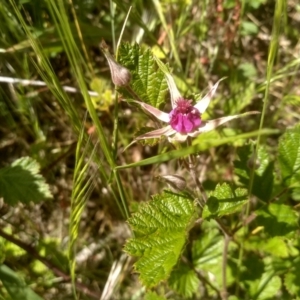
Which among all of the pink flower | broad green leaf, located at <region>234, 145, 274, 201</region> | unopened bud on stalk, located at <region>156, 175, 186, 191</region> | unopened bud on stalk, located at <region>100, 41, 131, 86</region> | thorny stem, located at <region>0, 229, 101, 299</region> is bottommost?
thorny stem, located at <region>0, 229, 101, 299</region>

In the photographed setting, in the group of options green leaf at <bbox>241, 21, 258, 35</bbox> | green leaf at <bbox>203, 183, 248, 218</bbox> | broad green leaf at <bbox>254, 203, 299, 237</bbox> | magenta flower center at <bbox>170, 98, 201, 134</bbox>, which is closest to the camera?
magenta flower center at <bbox>170, 98, 201, 134</bbox>

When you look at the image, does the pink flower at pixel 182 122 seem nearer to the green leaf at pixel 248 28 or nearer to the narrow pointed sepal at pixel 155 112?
the narrow pointed sepal at pixel 155 112

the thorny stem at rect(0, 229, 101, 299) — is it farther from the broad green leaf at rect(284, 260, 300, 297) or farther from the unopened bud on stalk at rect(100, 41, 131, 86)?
the unopened bud on stalk at rect(100, 41, 131, 86)

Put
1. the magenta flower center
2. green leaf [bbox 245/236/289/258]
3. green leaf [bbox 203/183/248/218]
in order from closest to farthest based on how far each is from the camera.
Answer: the magenta flower center, green leaf [bbox 203/183/248/218], green leaf [bbox 245/236/289/258]

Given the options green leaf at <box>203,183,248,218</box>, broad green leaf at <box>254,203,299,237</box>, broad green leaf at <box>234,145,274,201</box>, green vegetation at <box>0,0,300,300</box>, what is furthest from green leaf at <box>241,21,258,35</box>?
green leaf at <box>203,183,248,218</box>

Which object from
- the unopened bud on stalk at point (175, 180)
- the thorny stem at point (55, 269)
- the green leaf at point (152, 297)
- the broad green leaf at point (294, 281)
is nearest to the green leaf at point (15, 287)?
the thorny stem at point (55, 269)

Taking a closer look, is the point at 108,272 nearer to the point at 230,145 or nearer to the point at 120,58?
the point at 230,145

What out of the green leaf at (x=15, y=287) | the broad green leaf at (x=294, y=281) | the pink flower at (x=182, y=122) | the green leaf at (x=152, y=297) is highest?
the pink flower at (x=182, y=122)

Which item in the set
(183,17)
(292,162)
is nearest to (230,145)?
(183,17)
